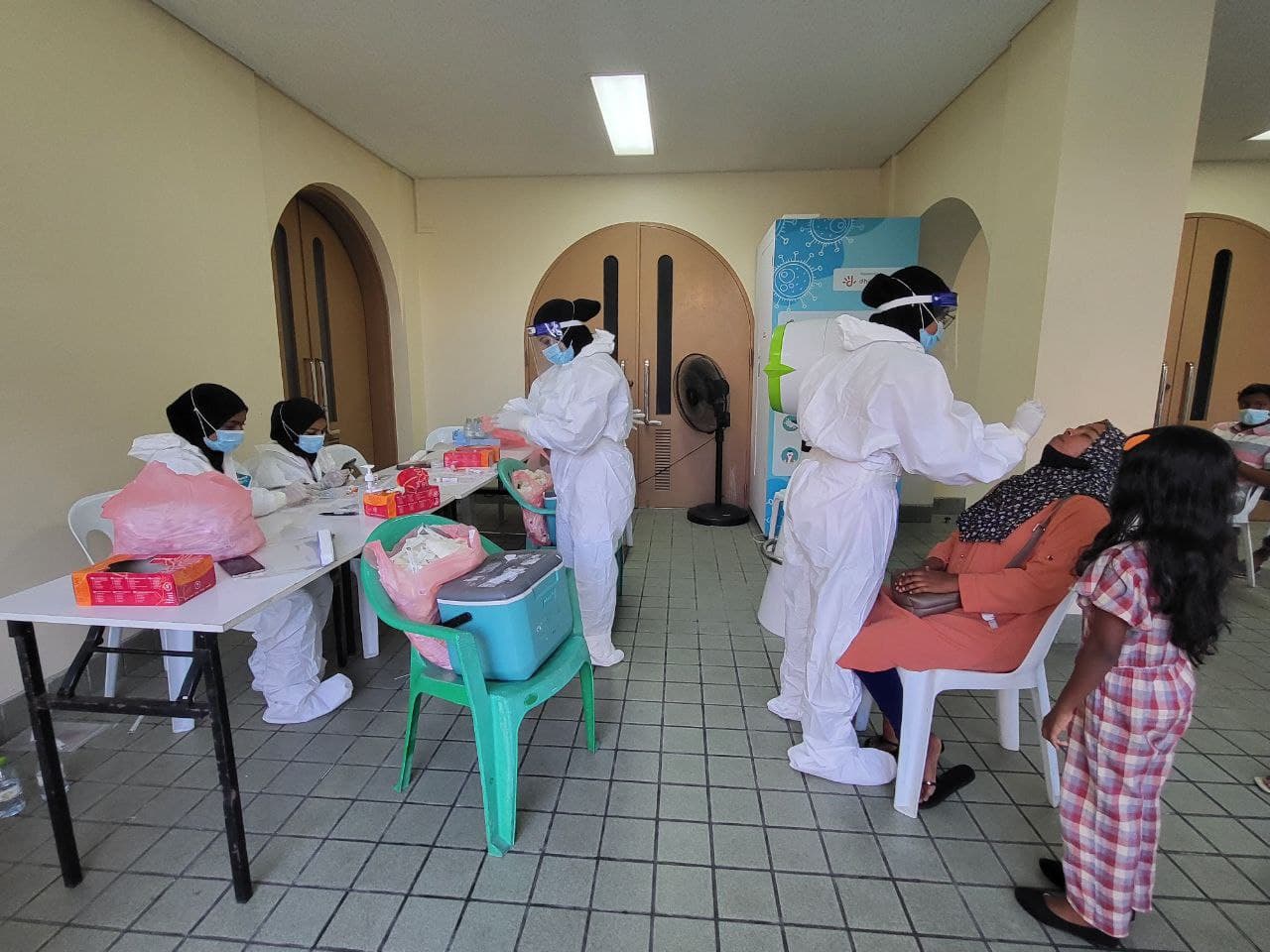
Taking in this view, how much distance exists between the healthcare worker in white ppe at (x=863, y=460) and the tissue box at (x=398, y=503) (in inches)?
59.0

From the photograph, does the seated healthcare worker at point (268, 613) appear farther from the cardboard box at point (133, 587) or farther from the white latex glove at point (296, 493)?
the cardboard box at point (133, 587)

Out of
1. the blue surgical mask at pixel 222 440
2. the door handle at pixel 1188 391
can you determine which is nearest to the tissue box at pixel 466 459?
the blue surgical mask at pixel 222 440

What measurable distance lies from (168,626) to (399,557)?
54 centimetres

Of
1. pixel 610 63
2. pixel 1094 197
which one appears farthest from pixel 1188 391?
pixel 610 63

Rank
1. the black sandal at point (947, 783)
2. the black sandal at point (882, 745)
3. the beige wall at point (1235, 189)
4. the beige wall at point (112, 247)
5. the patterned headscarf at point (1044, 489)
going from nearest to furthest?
the patterned headscarf at point (1044, 489), the black sandal at point (947, 783), the black sandal at point (882, 745), the beige wall at point (112, 247), the beige wall at point (1235, 189)

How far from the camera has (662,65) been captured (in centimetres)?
332

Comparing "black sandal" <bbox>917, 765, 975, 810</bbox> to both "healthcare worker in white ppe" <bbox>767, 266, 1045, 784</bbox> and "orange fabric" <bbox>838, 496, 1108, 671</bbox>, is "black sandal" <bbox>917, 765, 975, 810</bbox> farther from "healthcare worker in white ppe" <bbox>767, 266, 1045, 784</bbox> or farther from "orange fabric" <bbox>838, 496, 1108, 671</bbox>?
"orange fabric" <bbox>838, 496, 1108, 671</bbox>

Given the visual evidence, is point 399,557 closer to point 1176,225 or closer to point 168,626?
point 168,626

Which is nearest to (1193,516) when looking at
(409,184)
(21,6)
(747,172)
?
(21,6)

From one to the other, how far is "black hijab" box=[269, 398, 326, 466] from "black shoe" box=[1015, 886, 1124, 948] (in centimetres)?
318

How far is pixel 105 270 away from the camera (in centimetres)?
256

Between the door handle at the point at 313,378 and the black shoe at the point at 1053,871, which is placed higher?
the door handle at the point at 313,378

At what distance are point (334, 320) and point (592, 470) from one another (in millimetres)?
3118

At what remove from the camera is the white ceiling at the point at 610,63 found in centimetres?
281
